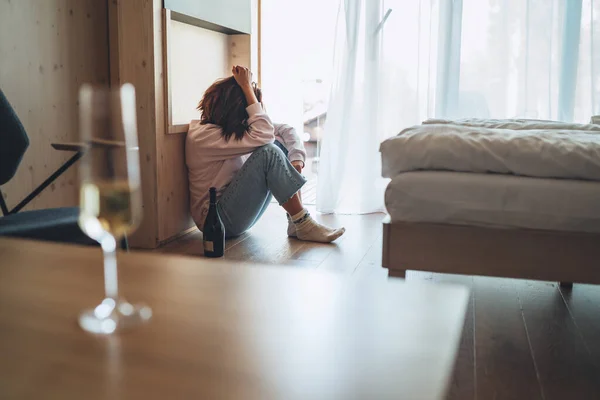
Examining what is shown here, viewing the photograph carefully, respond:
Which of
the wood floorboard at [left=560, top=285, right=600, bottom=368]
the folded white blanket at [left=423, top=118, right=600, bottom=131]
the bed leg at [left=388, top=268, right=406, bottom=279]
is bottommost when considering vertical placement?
the wood floorboard at [left=560, top=285, right=600, bottom=368]

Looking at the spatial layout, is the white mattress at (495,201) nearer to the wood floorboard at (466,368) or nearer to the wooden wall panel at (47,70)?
the wood floorboard at (466,368)

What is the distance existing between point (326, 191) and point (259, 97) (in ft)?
3.12

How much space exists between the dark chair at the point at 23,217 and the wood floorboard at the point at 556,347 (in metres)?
1.17

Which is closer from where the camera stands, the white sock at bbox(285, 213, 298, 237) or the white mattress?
the white mattress

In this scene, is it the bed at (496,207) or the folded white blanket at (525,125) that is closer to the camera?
the bed at (496,207)

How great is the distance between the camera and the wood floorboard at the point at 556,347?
1.62m

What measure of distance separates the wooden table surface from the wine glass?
39mm

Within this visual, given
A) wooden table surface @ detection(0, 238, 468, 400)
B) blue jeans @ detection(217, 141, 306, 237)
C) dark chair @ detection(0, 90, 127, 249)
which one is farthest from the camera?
blue jeans @ detection(217, 141, 306, 237)

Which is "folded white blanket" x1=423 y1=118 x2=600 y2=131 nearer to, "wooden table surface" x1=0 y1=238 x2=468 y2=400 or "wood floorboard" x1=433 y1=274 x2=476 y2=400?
"wood floorboard" x1=433 y1=274 x2=476 y2=400

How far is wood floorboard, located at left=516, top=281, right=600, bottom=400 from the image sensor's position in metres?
1.62

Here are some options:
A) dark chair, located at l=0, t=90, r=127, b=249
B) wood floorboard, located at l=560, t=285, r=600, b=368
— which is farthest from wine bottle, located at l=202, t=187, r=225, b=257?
wood floorboard, located at l=560, t=285, r=600, b=368

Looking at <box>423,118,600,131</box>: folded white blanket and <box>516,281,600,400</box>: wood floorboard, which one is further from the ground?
<box>423,118,600,131</box>: folded white blanket

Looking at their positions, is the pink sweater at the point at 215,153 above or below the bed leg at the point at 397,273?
above

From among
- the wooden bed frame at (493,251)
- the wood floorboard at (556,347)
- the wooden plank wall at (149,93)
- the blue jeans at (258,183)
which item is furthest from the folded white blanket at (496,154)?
the wooden plank wall at (149,93)
